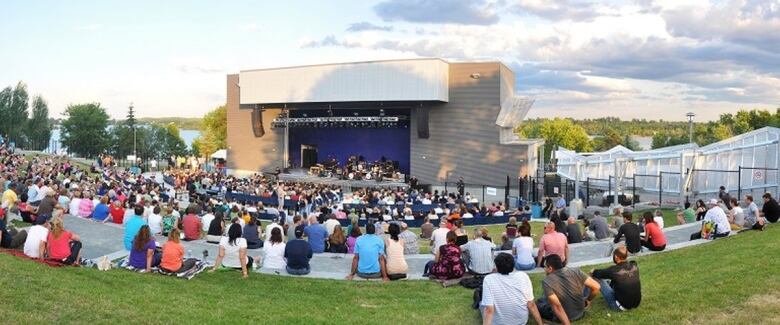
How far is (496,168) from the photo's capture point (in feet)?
128

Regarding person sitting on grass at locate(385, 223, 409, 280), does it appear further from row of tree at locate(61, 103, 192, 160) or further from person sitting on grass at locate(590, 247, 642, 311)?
row of tree at locate(61, 103, 192, 160)

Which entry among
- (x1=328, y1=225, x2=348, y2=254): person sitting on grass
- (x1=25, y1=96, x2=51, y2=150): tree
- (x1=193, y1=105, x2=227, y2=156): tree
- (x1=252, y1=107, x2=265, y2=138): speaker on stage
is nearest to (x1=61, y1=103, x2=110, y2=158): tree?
(x1=25, y1=96, x2=51, y2=150): tree

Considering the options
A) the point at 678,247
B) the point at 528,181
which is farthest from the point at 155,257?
the point at 528,181

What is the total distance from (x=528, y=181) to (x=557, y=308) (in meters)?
28.1

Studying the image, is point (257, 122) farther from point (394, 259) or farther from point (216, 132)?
point (394, 259)

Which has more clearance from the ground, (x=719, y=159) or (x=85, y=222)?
Result: (x=719, y=159)

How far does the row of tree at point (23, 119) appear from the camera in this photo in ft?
236

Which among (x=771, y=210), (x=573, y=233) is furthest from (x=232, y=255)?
(x=771, y=210)

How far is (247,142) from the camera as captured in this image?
159ft

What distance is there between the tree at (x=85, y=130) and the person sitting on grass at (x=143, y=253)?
7376 centimetres

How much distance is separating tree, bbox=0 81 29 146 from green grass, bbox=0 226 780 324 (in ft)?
243

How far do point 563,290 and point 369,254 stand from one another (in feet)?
12.3

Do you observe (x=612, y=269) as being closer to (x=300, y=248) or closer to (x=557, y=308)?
(x=557, y=308)

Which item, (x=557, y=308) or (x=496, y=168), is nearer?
(x=557, y=308)
